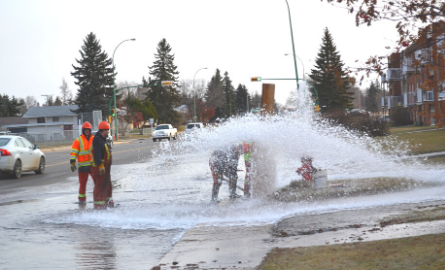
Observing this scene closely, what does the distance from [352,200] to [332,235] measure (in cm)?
333

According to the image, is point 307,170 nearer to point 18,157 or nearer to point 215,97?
point 18,157

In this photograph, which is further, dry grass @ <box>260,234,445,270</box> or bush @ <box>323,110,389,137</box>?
bush @ <box>323,110,389,137</box>

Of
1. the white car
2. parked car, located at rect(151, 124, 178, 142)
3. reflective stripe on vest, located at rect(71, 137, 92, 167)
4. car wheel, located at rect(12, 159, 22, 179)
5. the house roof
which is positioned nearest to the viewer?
reflective stripe on vest, located at rect(71, 137, 92, 167)

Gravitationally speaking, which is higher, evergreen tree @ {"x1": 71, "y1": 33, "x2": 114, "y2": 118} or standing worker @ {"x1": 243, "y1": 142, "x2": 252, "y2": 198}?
evergreen tree @ {"x1": 71, "y1": 33, "x2": 114, "y2": 118}

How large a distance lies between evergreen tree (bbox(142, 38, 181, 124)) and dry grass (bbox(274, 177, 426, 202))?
81.3 meters

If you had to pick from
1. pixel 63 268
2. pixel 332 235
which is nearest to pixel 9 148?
pixel 63 268

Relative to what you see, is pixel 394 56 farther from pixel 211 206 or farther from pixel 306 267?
pixel 211 206

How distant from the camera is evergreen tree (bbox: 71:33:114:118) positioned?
73.5 metres

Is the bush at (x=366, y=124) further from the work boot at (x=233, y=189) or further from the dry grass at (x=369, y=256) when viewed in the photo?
the dry grass at (x=369, y=256)

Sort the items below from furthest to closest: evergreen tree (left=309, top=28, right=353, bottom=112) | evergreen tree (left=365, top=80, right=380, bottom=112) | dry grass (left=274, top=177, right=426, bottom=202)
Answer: evergreen tree (left=365, top=80, right=380, bottom=112), evergreen tree (left=309, top=28, right=353, bottom=112), dry grass (left=274, top=177, right=426, bottom=202)

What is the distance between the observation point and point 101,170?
10406mm

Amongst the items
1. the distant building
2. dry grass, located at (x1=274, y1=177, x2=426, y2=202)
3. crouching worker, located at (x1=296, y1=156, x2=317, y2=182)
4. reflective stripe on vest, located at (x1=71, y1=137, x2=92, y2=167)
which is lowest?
dry grass, located at (x1=274, y1=177, x2=426, y2=202)

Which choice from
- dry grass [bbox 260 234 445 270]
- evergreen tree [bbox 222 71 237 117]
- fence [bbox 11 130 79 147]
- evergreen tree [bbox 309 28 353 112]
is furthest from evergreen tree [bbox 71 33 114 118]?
dry grass [bbox 260 234 445 270]

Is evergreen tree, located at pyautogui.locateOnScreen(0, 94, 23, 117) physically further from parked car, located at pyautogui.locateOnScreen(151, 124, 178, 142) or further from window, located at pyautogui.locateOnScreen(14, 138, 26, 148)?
window, located at pyautogui.locateOnScreen(14, 138, 26, 148)
